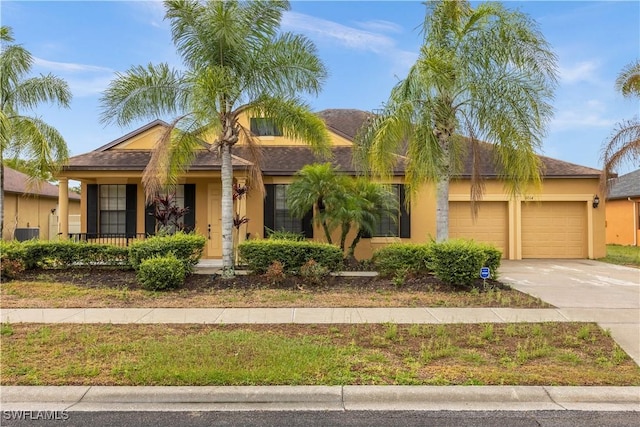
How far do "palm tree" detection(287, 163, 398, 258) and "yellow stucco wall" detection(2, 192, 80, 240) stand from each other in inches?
674

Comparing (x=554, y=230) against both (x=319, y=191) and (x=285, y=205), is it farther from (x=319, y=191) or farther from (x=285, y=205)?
(x=285, y=205)

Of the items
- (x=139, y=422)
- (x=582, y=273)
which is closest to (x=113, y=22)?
(x=139, y=422)

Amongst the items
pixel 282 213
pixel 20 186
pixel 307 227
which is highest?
pixel 20 186

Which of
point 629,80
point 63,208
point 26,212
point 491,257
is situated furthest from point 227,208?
point 26,212

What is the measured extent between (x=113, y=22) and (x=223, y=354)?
420 inches

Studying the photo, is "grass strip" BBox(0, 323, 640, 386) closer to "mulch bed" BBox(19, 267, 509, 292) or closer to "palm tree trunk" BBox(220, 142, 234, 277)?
"mulch bed" BBox(19, 267, 509, 292)

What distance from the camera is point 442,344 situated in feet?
18.4

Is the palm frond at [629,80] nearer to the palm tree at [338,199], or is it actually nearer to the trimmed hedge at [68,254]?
the palm tree at [338,199]

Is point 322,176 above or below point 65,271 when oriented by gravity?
above

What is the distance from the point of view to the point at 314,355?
5055 millimetres

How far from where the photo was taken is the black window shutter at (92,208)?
1453 centimetres

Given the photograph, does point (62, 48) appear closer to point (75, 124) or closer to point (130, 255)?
point (75, 124)

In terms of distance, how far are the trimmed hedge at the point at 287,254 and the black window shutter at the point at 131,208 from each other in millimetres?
6521

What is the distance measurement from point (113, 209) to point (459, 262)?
12202 millimetres
